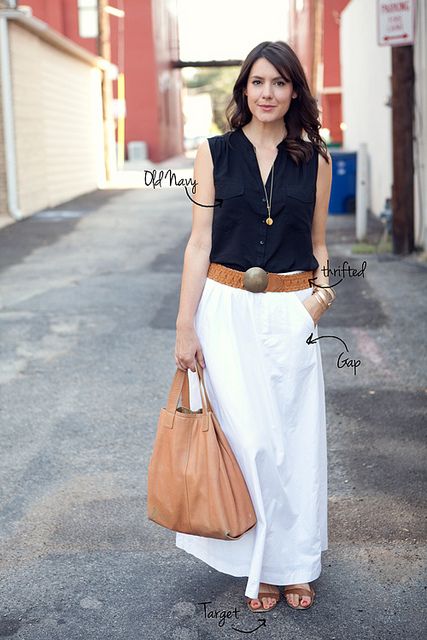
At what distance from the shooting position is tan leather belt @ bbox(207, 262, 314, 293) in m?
3.23

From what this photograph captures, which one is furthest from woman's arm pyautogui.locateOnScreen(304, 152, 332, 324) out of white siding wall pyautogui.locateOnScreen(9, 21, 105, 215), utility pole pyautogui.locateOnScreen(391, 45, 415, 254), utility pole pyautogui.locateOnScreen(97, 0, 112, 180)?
utility pole pyautogui.locateOnScreen(97, 0, 112, 180)

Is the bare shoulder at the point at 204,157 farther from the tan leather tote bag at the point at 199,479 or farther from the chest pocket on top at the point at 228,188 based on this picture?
the tan leather tote bag at the point at 199,479

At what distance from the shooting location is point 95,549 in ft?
13.2

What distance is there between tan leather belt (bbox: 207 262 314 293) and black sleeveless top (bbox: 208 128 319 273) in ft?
0.08

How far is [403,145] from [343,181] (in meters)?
5.46

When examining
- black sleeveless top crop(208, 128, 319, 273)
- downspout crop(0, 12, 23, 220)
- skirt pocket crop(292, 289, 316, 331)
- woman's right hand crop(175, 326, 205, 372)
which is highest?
downspout crop(0, 12, 23, 220)

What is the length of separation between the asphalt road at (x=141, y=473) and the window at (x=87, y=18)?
27369 millimetres

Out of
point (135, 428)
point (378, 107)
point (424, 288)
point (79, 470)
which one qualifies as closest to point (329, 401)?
point (135, 428)

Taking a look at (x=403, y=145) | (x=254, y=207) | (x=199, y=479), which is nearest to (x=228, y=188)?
(x=254, y=207)

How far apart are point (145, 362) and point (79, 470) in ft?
7.50

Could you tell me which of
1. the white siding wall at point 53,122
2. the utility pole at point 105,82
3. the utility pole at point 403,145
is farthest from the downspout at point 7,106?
the utility pole at point 105,82

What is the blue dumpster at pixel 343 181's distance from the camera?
16.5 meters

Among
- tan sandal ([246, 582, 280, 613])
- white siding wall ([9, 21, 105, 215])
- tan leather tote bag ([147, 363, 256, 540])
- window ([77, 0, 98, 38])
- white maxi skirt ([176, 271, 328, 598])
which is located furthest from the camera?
window ([77, 0, 98, 38])

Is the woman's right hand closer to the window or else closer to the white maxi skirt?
the white maxi skirt
